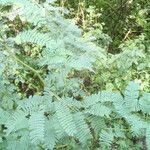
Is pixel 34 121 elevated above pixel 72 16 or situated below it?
above

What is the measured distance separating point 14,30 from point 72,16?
1.13m

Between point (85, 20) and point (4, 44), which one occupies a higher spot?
point (4, 44)

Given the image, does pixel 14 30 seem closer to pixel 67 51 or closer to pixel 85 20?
pixel 85 20

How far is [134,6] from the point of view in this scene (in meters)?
6.10

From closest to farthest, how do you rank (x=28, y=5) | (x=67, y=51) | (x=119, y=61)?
(x=28, y=5) → (x=67, y=51) → (x=119, y=61)

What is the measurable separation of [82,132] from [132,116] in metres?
0.27

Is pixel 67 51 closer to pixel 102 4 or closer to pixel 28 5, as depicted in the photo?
pixel 28 5

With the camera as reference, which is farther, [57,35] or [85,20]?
[85,20]

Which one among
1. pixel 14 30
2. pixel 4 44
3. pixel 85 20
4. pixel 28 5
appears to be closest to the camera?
pixel 28 5

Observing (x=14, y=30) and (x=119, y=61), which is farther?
(x=14, y=30)

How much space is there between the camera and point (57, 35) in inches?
96.6

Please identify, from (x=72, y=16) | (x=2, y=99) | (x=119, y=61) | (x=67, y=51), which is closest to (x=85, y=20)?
(x=72, y=16)

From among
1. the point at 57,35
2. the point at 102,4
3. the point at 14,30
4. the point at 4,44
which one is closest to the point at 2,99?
the point at 4,44

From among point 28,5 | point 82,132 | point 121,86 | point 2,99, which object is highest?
point 28,5
